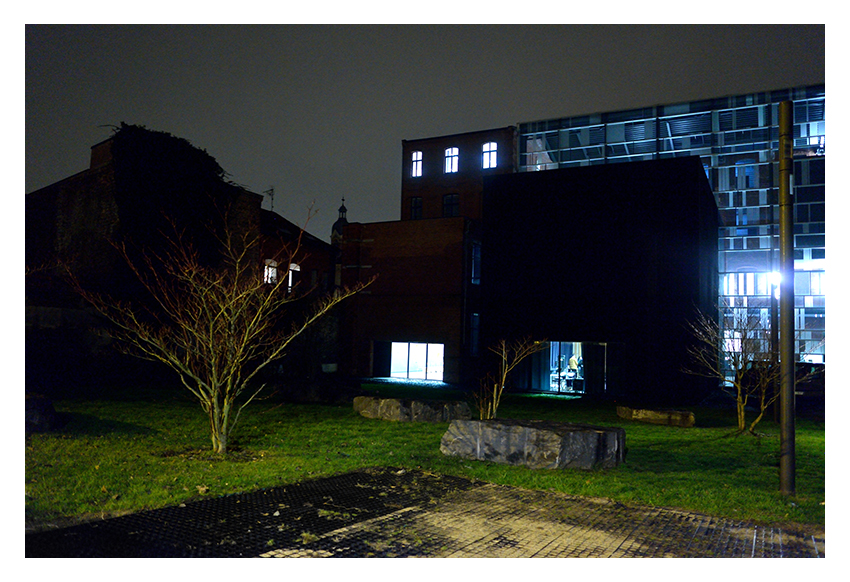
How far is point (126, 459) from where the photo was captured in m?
9.57

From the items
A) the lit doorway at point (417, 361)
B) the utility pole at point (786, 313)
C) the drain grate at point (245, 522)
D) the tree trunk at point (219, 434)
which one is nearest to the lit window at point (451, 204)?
the lit doorway at point (417, 361)

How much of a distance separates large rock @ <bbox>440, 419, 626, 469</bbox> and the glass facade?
28.9 metres

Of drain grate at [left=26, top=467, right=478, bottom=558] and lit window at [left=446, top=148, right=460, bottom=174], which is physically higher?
lit window at [left=446, top=148, right=460, bottom=174]

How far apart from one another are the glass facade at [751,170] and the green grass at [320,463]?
2246 centimetres

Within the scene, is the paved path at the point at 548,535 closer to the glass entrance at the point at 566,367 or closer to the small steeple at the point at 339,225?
the glass entrance at the point at 566,367

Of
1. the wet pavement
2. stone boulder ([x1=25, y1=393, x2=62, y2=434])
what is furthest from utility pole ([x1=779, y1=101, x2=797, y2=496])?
stone boulder ([x1=25, y1=393, x2=62, y2=434])

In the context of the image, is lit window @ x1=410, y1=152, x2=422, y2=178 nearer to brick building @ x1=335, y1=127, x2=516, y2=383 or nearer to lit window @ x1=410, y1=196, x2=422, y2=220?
lit window @ x1=410, y1=196, x2=422, y2=220

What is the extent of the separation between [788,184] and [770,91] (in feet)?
109

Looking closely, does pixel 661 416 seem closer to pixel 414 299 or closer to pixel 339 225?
pixel 414 299

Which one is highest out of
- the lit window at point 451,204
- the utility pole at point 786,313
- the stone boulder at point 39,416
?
the lit window at point 451,204

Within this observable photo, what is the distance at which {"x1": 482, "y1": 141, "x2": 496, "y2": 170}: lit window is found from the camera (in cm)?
4259

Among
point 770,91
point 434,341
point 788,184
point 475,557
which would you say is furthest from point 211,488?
point 770,91

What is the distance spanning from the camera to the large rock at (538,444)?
391 inches

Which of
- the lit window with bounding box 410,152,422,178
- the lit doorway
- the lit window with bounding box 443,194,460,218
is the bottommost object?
the lit doorway
